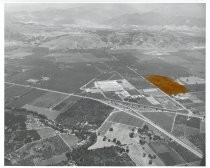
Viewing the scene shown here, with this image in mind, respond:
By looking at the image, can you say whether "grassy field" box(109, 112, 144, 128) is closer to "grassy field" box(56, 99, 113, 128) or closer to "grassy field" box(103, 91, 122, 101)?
"grassy field" box(56, 99, 113, 128)

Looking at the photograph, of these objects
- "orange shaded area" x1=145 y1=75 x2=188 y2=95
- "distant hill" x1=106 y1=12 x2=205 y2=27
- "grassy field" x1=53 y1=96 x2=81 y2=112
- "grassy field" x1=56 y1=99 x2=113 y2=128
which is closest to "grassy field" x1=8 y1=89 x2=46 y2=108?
"grassy field" x1=53 y1=96 x2=81 y2=112

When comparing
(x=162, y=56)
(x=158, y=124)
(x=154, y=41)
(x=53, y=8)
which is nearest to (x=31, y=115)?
(x=158, y=124)

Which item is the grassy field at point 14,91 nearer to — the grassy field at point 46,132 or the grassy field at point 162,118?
the grassy field at point 46,132

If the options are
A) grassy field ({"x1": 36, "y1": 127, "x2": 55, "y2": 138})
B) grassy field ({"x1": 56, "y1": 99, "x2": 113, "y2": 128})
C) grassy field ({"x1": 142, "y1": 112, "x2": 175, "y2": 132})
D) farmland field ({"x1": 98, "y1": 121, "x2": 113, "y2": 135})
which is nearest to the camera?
grassy field ({"x1": 36, "y1": 127, "x2": 55, "y2": 138})

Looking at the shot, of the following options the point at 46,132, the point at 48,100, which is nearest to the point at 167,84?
the point at 48,100

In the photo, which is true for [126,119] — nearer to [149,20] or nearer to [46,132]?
[46,132]

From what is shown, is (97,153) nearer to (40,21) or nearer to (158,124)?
(158,124)

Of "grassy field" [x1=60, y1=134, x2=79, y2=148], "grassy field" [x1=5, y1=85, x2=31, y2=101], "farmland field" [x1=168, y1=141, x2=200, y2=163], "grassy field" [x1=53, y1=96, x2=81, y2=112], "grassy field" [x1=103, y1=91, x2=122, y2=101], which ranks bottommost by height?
"farmland field" [x1=168, y1=141, x2=200, y2=163]

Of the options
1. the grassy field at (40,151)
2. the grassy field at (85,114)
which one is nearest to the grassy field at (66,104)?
the grassy field at (85,114)
